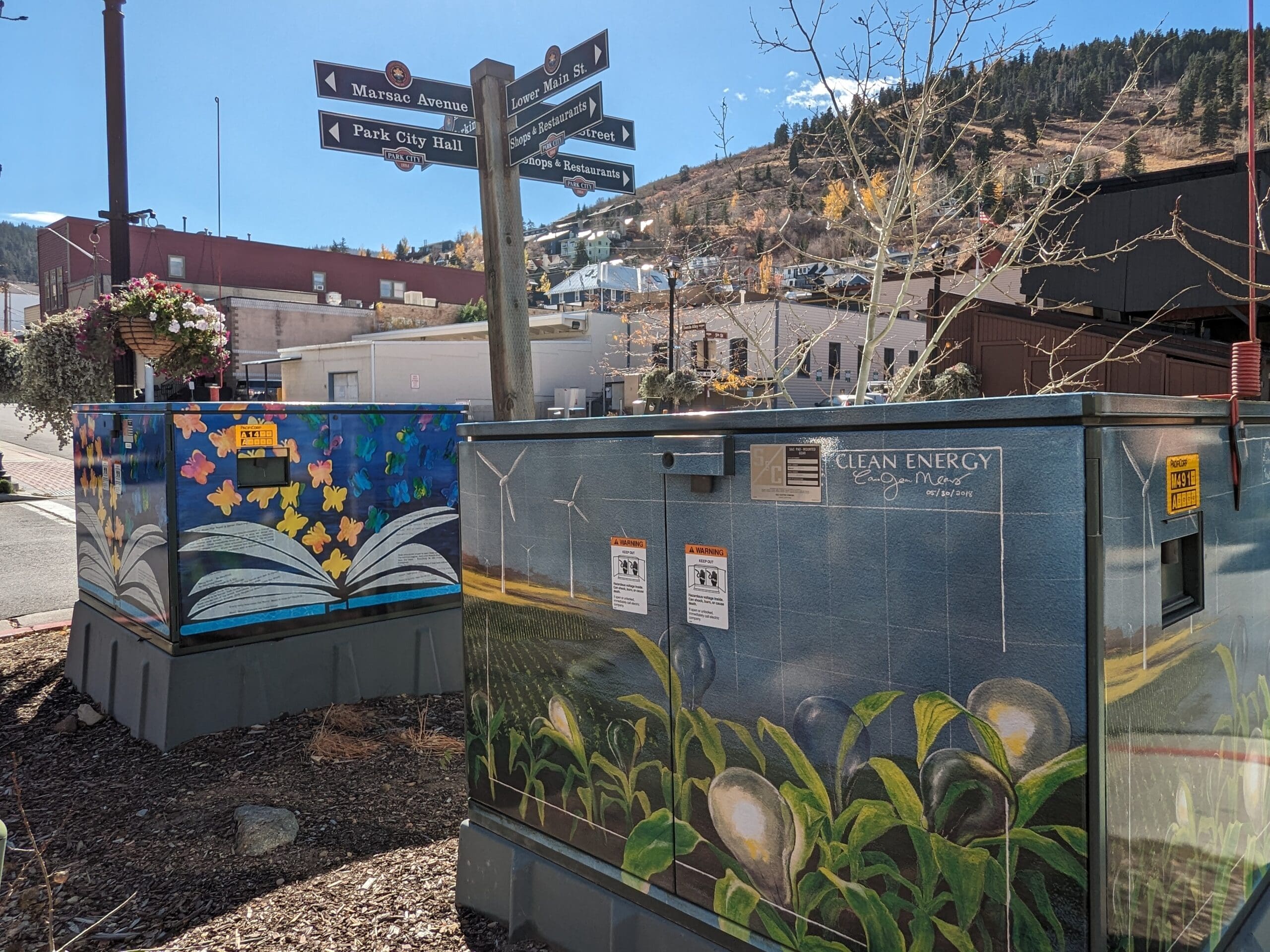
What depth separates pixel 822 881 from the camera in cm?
203

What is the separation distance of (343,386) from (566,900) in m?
33.5

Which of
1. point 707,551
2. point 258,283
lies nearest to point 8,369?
point 707,551

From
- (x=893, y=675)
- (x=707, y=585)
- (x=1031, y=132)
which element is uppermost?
(x=1031, y=132)

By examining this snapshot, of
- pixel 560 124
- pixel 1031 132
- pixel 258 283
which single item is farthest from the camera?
pixel 258 283

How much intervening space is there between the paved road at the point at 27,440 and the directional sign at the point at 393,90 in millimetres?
22851

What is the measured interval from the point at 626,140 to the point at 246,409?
2.81 meters

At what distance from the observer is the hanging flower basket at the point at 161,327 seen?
718 cm

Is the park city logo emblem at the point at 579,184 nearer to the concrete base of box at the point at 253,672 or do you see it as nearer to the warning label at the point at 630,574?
the concrete base of box at the point at 253,672

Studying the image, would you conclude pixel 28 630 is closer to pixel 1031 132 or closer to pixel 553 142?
pixel 553 142

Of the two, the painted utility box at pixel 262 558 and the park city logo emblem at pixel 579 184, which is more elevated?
the park city logo emblem at pixel 579 184

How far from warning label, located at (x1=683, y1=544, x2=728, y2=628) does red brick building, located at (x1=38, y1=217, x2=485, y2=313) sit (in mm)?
42919

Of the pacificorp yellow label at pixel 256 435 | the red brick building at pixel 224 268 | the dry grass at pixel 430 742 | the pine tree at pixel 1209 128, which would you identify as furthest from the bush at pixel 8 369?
the pine tree at pixel 1209 128

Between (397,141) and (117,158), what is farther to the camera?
(117,158)

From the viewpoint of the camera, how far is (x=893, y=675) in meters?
1.87
